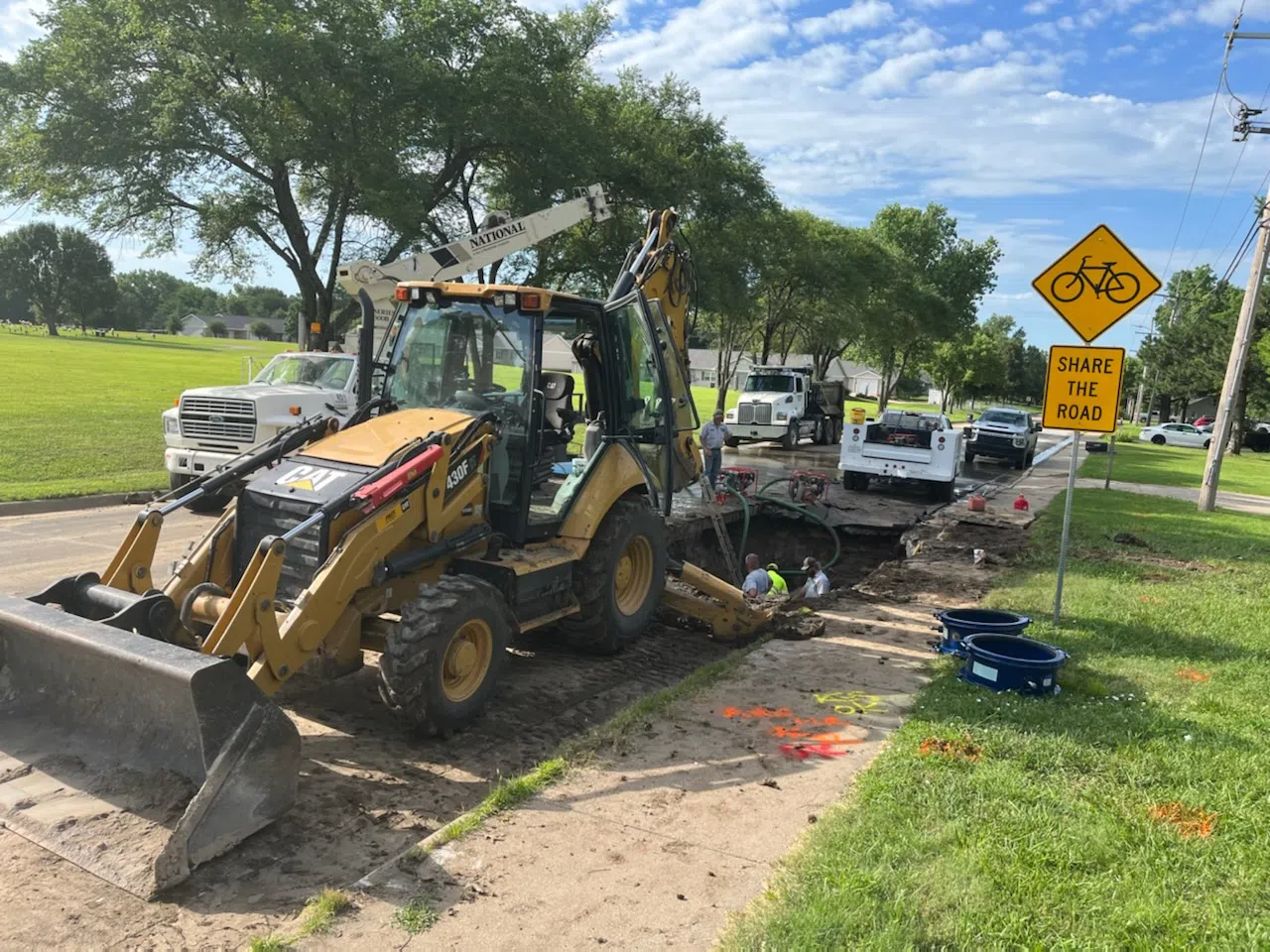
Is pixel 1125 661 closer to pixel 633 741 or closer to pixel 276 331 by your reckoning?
pixel 633 741

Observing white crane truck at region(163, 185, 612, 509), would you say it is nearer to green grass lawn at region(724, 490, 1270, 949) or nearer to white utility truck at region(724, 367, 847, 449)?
green grass lawn at region(724, 490, 1270, 949)

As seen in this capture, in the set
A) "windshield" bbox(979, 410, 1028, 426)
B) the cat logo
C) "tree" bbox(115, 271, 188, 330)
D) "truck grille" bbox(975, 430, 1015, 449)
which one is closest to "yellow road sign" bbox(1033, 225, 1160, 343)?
the cat logo

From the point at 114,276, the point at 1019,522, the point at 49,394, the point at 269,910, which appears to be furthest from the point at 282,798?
the point at 114,276

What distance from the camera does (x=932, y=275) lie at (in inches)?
2478

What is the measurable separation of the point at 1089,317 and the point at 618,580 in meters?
4.59

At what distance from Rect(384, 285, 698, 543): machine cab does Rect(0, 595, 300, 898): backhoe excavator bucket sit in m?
2.58

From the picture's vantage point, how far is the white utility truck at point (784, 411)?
29.0 m

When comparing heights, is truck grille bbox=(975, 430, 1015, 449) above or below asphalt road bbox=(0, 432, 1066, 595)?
above

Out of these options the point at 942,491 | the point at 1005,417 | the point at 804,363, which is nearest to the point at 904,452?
the point at 942,491

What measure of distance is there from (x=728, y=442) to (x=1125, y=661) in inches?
844

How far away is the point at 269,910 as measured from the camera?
3.65 meters

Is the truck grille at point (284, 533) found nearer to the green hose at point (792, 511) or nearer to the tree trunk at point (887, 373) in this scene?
the green hose at point (792, 511)

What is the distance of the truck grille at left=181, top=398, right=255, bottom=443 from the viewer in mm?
12562

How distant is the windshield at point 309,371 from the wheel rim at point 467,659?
954 cm
